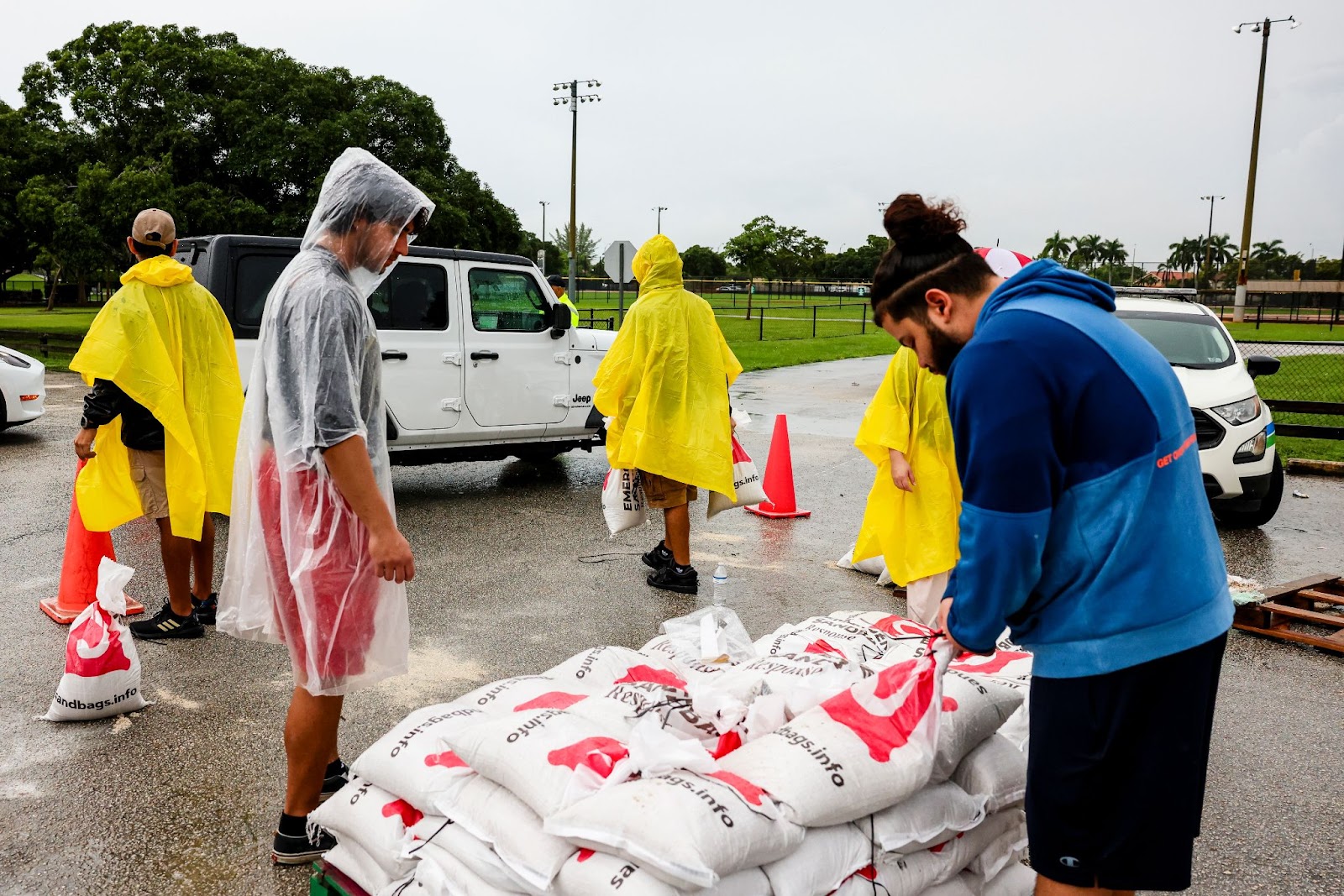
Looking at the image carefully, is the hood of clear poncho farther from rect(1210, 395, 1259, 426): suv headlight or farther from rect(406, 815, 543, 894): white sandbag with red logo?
rect(1210, 395, 1259, 426): suv headlight

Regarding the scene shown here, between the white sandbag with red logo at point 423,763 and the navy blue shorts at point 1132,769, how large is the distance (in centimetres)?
147

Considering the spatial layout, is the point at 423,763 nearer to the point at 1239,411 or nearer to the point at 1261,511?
the point at 1239,411

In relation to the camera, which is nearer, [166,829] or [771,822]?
[771,822]

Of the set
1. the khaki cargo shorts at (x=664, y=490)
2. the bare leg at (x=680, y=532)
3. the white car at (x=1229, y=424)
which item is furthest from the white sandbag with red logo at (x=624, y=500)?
the white car at (x=1229, y=424)

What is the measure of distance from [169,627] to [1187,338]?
8394mm

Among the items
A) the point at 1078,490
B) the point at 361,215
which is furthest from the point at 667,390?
the point at 1078,490

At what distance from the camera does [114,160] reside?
90.0 feet

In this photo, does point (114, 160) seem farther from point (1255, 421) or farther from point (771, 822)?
point (771, 822)

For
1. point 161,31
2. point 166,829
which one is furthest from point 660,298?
point 161,31

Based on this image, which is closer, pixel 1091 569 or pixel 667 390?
pixel 1091 569

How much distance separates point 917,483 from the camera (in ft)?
14.9

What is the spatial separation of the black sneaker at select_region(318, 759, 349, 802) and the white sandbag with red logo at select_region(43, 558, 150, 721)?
1.21 meters

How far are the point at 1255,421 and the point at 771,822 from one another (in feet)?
23.4

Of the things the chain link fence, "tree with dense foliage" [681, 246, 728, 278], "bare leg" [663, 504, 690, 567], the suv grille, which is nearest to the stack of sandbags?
"bare leg" [663, 504, 690, 567]
